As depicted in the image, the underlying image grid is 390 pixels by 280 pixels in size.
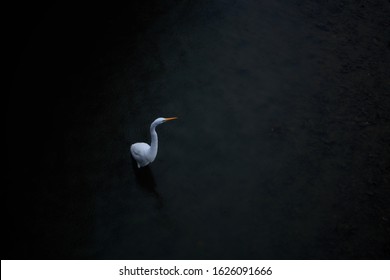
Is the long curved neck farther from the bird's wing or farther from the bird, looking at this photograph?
the bird's wing

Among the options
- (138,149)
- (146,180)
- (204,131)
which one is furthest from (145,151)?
(204,131)

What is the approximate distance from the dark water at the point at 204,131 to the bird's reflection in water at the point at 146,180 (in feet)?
0.08

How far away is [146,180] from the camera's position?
5.85m

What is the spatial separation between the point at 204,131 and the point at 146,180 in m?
1.30

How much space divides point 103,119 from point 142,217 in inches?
79.5

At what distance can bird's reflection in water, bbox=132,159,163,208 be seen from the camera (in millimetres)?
5684

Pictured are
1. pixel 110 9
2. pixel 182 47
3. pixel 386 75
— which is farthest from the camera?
pixel 110 9

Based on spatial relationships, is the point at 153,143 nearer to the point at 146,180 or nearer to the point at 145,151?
the point at 145,151

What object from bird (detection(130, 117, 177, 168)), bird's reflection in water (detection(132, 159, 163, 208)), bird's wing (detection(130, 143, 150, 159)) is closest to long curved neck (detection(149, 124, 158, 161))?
bird (detection(130, 117, 177, 168))

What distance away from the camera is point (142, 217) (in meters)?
5.44

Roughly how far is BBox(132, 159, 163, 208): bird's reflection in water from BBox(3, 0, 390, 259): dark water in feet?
0.08

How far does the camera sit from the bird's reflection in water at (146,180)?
568cm

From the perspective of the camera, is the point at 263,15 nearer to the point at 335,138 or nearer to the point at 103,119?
the point at 335,138

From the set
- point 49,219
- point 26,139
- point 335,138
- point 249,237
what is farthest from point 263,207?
point 26,139
